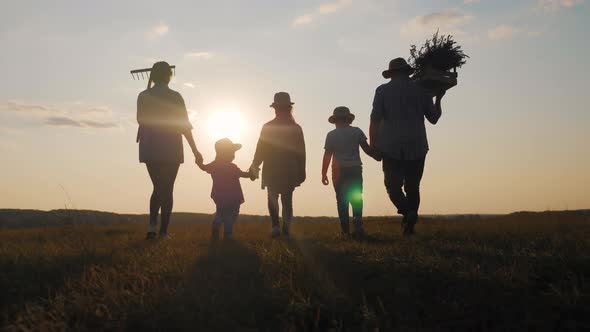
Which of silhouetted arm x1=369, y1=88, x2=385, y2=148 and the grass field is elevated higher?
silhouetted arm x1=369, y1=88, x2=385, y2=148

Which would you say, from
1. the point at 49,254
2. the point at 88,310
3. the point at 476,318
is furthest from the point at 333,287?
the point at 49,254

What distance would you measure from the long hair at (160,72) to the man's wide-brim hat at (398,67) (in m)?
3.56

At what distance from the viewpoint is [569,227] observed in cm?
907

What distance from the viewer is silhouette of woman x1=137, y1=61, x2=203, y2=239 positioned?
323 inches

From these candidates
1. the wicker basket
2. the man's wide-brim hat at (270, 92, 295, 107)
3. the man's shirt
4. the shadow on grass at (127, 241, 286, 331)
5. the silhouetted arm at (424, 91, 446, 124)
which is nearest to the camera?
the shadow on grass at (127, 241, 286, 331)

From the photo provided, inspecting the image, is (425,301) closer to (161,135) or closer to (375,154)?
(375,154)

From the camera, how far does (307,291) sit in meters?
4.06

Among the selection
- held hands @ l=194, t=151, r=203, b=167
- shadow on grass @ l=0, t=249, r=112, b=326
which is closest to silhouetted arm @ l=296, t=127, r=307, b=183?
held hands @ l=194, t=151, r=203, b=167

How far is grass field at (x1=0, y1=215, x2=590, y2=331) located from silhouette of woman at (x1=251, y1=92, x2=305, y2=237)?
2.91 meters

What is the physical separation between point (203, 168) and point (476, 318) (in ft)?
19.6

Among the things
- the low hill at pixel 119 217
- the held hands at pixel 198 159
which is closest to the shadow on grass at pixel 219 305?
the held hands at pixel 198 159

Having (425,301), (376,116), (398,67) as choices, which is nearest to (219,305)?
(425,301)

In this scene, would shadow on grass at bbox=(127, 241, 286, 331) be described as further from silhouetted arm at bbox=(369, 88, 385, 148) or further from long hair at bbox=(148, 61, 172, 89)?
long hair at bbox=(148, 61, 172, 89)

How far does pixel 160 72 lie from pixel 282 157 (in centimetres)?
243
